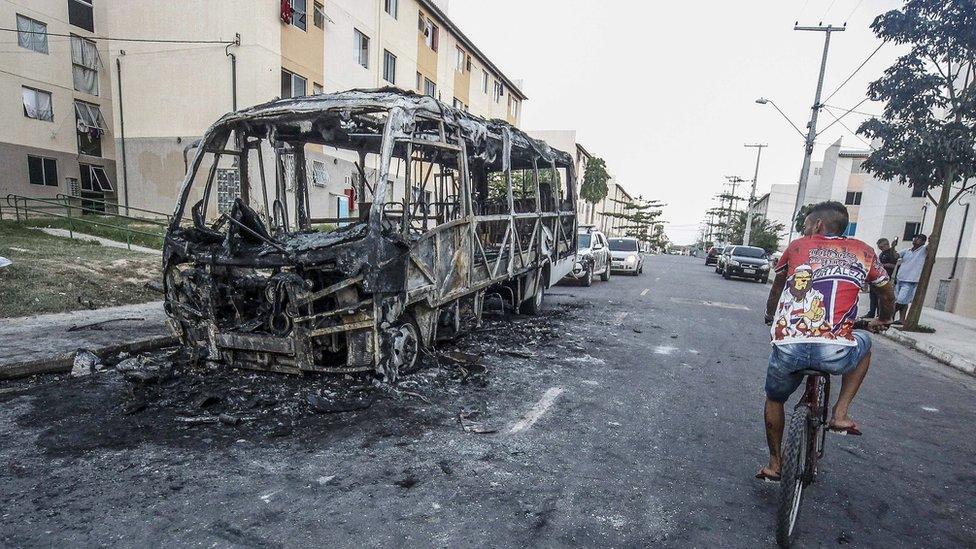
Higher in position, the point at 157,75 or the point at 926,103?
the point at 157,75

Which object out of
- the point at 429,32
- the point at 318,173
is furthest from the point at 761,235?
the point at 318,173

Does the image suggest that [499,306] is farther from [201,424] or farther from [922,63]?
[922,63]

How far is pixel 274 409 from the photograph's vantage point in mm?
3984

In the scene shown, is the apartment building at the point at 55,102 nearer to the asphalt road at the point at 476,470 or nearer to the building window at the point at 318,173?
the building window at the point at 318,173

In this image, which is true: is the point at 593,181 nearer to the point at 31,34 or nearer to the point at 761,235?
the point at 761,235

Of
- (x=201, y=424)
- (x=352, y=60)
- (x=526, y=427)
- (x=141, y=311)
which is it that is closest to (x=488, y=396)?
(x=526, y=427)

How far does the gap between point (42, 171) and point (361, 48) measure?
1372 centimetres

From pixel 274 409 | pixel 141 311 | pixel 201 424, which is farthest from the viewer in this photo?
pixel 141 311

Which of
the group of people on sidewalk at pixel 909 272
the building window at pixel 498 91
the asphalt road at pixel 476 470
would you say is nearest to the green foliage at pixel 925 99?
the group of people on sidewalk at pixel 909 272

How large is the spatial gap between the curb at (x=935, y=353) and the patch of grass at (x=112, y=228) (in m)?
17.2

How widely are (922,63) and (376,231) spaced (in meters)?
10.3

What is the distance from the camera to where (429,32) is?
25531mm

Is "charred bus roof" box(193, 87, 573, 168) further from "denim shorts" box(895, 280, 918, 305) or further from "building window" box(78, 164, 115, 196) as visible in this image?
"building window" box(78, 164, 115, 196)

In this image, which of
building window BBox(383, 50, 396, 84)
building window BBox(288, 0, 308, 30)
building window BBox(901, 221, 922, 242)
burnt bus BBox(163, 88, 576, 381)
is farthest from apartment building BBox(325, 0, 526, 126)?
building window BBox(901, 221, 922, 242)
